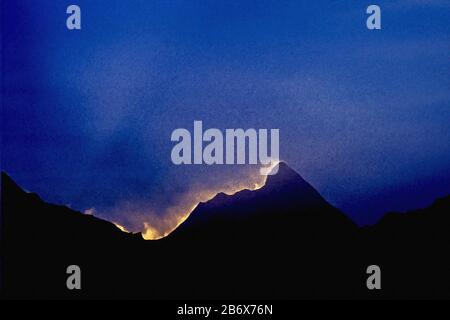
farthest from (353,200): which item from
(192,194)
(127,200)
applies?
(127,200)

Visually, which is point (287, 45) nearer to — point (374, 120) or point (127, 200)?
point (374, 120)

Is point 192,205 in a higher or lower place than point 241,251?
higher

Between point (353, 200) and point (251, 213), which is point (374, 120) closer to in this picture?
point (353, 200)

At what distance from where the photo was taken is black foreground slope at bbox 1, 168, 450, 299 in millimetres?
4711

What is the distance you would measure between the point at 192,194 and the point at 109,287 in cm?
68

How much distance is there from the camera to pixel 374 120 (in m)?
4.70

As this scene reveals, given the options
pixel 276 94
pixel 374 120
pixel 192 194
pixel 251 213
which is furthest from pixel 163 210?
pixel 374 120

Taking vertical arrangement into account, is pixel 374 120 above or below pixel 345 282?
above

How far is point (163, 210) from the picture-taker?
4734 millimetres

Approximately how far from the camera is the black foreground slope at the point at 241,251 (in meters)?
4.71

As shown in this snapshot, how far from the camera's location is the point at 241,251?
472cm
